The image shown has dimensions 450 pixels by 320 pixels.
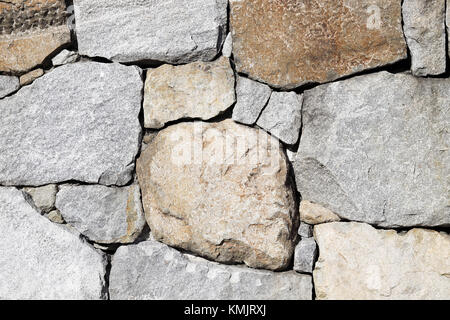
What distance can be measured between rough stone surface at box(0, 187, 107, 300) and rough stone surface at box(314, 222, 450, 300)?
86 cm

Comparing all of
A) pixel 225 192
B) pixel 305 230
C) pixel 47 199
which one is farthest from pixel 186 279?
pixel 47 199

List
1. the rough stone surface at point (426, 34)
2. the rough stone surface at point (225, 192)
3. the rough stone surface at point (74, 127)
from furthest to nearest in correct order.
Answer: the rough stone surface at point (74, 127)
the rough stone surface at point (225, 192)
the rough stone surface at point (426, 34)

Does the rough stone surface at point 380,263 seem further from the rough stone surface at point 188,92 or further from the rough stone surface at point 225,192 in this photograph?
the rough stone surface at point 188,92

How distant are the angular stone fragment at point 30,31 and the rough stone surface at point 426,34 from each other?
126 centimetres

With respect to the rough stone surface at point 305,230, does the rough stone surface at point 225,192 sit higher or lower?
higher

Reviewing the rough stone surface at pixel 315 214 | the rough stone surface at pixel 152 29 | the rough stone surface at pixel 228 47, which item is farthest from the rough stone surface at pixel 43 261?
the rough stone surface at pixel 228 47

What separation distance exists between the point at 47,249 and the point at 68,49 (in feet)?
2.58

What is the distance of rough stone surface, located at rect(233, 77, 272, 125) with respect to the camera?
192 centimetres

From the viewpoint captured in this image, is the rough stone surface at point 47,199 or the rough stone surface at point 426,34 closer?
the rough stone surface at point 426,34

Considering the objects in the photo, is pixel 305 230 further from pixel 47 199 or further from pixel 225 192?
pixel 47 199

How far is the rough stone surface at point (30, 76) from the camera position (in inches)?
81.3

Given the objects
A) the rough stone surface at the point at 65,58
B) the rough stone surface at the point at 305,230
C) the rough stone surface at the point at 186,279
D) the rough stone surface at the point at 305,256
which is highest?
the rough stone surface at the point at 65,58

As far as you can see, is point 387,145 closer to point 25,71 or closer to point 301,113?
point 301,113

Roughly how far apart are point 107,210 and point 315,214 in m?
0.79
